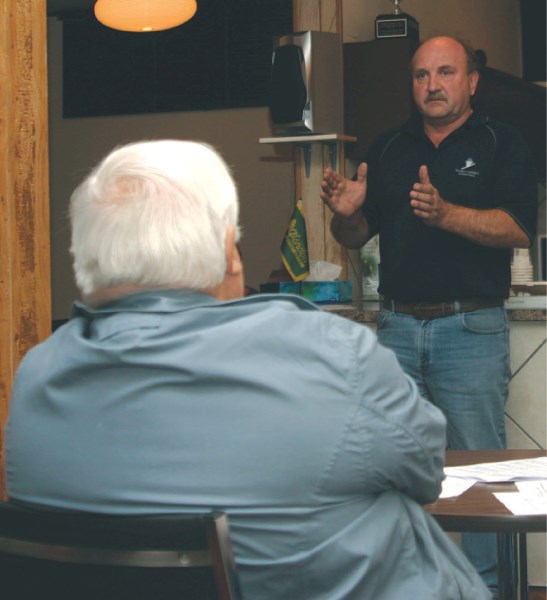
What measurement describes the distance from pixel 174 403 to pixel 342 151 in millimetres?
3969

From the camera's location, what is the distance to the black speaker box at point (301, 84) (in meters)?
4.80

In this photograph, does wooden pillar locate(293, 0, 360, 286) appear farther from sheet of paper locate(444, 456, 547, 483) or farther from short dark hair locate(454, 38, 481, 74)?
sheet of paper locate(444, 456, 547, 483)

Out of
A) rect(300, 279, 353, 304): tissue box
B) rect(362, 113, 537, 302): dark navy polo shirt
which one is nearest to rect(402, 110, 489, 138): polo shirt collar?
rect(362, 113, 537, 302): dark navy polo shirt

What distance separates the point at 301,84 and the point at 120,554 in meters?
4.01

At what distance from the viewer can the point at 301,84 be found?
190 inches

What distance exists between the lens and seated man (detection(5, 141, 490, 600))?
118 centimetres

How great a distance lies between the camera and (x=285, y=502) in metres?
1.18

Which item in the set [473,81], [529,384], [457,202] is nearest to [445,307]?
[457,202]

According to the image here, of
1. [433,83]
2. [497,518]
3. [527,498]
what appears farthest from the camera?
[433,83]

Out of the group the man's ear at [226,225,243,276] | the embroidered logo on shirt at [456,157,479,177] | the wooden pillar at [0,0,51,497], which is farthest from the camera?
the embroidered logo on shirt at [456,157,479,177]

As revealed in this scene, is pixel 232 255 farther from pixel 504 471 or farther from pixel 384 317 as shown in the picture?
pixel 384 317

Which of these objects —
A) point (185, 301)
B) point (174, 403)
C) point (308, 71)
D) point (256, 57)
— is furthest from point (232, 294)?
point (256, 57)

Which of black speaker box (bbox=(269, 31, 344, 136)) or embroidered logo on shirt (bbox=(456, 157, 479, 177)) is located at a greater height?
black speaker box (bbox=(269, 31, 344, 136))

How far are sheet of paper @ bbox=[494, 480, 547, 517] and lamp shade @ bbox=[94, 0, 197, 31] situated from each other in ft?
10.3
